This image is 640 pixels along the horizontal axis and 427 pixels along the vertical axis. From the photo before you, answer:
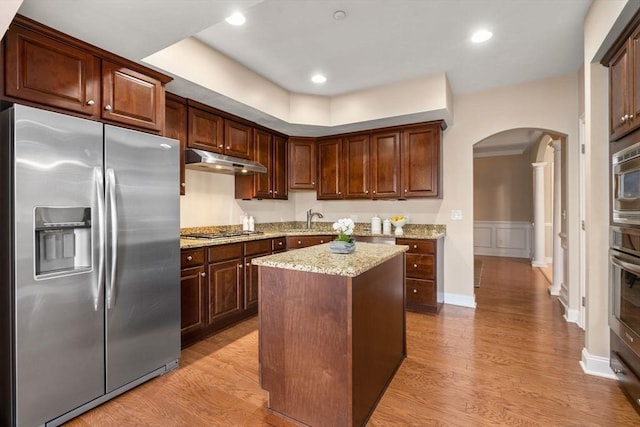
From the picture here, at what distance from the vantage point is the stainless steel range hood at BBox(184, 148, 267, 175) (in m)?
3.00

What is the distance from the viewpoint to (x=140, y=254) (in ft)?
7.02

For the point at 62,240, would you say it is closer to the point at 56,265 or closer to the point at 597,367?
the point at 56,265

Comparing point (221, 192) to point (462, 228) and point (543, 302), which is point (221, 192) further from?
point (543, 302)

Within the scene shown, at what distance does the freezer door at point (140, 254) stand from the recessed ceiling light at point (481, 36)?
2.71 metres

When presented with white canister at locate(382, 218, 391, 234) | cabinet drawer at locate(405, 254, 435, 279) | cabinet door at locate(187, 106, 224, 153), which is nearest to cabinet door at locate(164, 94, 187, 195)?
cabinet door at locate(187, 106, 224, 153)

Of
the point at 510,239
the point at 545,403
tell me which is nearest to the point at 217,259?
the point at 545,403

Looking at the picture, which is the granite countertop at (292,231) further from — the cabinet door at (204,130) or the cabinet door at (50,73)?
the cabinet door at (50,73)

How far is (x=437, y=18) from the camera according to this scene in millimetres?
2439

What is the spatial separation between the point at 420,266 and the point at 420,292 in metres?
0.31

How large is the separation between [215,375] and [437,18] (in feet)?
10.8

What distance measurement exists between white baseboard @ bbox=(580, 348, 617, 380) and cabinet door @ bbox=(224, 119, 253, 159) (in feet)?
12.4

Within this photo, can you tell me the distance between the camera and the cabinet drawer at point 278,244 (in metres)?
3.79

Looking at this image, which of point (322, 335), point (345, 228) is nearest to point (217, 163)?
point (345, 228)

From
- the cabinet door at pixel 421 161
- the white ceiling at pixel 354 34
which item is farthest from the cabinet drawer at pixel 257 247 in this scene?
the cabinet door at pixel 421 161
